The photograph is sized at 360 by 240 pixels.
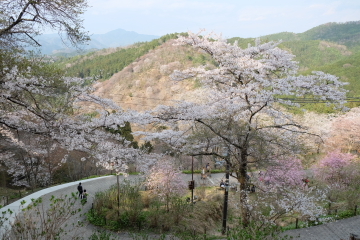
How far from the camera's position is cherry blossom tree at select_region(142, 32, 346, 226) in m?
6.66

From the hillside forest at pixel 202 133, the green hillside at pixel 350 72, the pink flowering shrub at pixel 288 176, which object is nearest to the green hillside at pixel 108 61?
the green hillside at pixel 350 72

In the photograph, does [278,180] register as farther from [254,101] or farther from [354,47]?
[354,47]

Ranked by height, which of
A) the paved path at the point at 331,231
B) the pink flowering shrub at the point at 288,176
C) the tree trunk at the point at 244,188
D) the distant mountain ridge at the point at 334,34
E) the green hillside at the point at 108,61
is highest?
the distant mountain ridge at the point at 334,34

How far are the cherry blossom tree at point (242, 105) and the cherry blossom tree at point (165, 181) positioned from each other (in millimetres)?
2445

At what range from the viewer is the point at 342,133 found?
18562mm

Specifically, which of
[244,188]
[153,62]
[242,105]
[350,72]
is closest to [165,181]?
[244,188]

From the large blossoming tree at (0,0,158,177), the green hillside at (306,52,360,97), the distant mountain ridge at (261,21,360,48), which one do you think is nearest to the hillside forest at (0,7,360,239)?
the large blossoming tree at (0,0,158,177)

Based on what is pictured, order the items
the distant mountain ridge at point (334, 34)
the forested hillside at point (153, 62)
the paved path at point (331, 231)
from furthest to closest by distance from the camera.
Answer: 1. the distant mountain ridge at point (334, 34)
2. the forested hillside at point (153, 62)
3. the paved path at point (331, 231)

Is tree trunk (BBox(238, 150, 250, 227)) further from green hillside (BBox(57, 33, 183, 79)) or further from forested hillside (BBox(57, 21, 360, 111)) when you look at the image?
green hillside (BBox(57, 33, 183, 79))

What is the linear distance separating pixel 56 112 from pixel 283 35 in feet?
300

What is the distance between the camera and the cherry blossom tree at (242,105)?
6.66 metres

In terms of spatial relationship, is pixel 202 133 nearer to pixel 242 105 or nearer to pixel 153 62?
pixel 242 105

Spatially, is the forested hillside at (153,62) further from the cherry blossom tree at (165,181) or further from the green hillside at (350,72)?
the cherry blossom tree at (165,181)

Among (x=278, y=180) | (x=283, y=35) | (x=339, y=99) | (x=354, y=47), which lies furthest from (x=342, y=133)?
(x=283, y=35)
